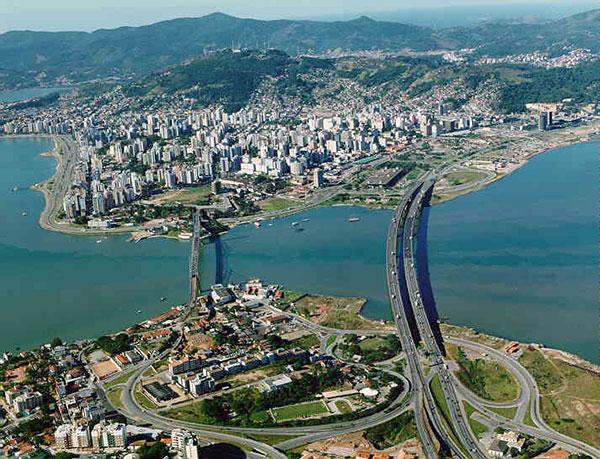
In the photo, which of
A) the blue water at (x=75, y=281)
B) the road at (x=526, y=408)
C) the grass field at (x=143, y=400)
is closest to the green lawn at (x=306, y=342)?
the road at (x=526, y=408)

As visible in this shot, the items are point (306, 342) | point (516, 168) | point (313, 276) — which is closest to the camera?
point (306, 342)

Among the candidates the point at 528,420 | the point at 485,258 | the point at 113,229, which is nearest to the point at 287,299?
the point at 485,258

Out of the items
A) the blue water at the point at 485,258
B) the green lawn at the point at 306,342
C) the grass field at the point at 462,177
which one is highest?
the grass field at the point at 462,177

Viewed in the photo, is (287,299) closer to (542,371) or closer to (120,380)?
(120,380)

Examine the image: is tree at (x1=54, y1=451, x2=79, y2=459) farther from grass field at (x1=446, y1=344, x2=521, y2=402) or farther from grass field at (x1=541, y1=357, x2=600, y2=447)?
grass field at (x1=541, y1=357, x2=600, y2=447)

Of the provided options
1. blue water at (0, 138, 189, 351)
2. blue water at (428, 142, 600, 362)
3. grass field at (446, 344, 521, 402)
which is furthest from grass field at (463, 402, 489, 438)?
blue water at (0, 138, 189, 351)

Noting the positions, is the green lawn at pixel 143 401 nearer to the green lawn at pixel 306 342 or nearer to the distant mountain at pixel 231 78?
the green lawn at pixel 306 342
